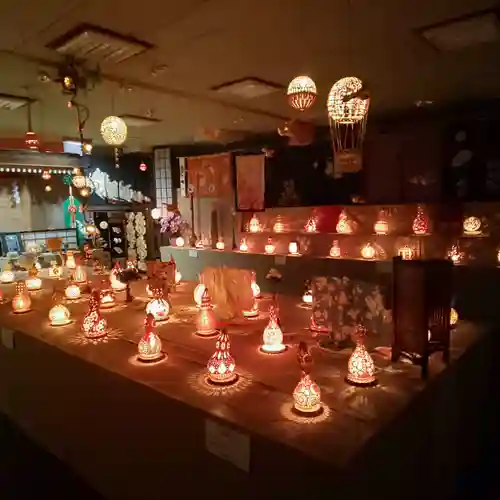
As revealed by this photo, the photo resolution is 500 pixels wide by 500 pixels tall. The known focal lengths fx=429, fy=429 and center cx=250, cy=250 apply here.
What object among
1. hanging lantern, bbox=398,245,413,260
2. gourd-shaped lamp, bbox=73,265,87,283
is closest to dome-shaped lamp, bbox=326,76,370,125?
gourd-shaped lamp, bbox=73,265,87,283

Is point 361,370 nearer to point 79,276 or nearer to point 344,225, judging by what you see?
point 79,276

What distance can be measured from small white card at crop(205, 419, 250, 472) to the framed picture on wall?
13.6 feet

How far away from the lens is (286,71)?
9.03 ft

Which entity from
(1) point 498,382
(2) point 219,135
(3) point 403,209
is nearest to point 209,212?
(2) point 219,135

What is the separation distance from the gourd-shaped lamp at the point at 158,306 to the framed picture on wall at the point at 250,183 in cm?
325

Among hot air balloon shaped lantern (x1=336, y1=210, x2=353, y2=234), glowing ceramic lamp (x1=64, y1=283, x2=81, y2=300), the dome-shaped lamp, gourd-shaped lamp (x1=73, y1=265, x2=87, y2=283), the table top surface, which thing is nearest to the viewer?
the table top surface

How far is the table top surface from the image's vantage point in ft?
3.63

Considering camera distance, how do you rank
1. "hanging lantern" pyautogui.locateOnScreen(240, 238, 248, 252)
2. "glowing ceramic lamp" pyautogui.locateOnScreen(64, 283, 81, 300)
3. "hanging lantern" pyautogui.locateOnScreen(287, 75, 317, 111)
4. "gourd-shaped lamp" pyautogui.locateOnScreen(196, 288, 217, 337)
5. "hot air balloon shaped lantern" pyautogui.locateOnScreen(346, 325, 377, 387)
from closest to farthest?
1. "hot air balloon shaped lantern" pyautogui.locateOnScreen(346, 325, 377, 387)
2. "gourd-shaped lamp" pyautogui.locateOnScreen(196, 288, 217, 337)
3. "hanging lantern" pyautogui.locateOnScreen(287, 75, 317, 111)
4. "glowing ceramic lamp" pyautogui.locateOnScreen(64, 283, 81, 300)
5. "hanging lantern" pyautogui.locateOnScreen(240, 238, 248, 252)

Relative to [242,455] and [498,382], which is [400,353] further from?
[498,382]

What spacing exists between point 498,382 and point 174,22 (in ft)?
7.66

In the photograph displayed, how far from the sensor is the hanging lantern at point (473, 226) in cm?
380

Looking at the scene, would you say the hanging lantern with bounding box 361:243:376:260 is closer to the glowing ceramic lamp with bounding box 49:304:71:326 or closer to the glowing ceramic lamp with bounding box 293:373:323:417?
the glowing ceramic lamp with bounding box 49:304:71:326

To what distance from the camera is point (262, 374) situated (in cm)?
145

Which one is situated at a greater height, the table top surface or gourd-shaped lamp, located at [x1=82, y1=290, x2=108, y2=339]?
gourd-shaped lamp, located at [x1=82, y1=290, x2=108, y2=339]
